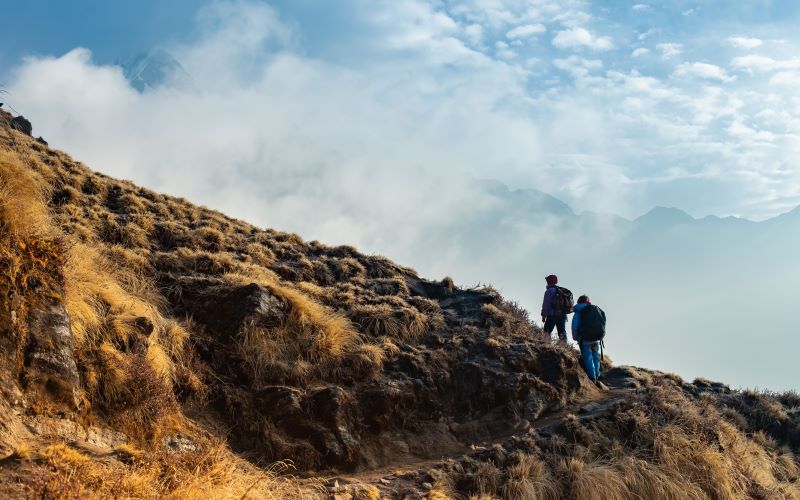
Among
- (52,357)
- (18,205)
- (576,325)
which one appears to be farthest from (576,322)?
(18,205)

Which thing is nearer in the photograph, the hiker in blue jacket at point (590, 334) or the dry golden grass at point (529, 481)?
the dry golden grass at point (529, 481)

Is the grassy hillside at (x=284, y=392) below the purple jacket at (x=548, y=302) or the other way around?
below

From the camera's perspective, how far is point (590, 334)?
44.4 feet

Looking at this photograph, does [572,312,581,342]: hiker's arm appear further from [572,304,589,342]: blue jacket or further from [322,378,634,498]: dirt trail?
[322,378,634,498]: dirt trail

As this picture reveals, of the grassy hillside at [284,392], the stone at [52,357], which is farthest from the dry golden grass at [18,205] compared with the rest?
the stone at [52,357]

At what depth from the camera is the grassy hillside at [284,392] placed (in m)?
5.39

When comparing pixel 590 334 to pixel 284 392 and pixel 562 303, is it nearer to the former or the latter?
pixel 562 303

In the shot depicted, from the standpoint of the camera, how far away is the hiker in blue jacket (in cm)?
1352

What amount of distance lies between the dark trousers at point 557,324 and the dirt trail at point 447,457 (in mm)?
2156

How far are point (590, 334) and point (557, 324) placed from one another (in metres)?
1.83

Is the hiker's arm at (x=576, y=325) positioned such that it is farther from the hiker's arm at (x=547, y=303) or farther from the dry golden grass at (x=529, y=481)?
the dry golden grass at (x=529, y=481)

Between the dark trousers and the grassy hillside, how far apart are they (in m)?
0.82

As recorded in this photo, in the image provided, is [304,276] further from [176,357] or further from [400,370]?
[176,357]

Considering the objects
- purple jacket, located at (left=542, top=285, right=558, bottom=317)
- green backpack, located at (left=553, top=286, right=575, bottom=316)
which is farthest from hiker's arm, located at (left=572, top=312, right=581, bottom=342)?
purple jacket, located at (left=542, top=285, right=558, bottom=317)
